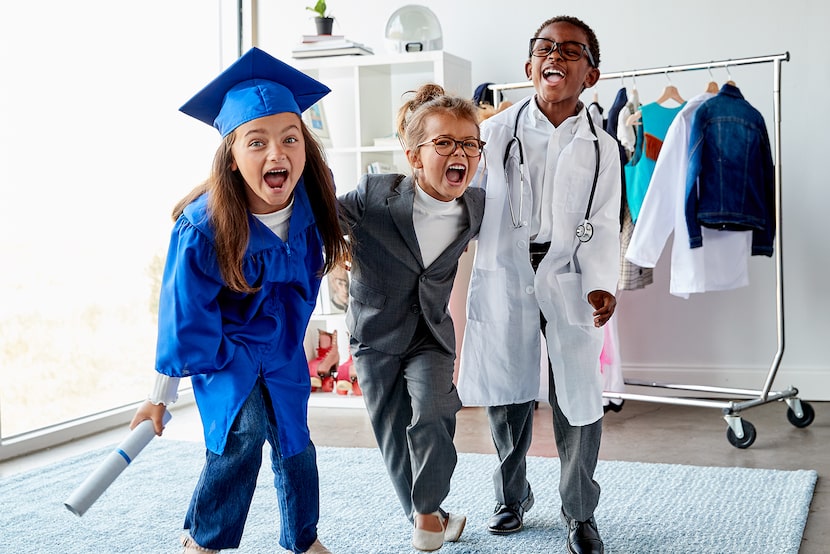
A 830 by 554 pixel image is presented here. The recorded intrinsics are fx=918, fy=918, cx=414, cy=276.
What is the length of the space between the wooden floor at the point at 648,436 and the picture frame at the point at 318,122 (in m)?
1.15

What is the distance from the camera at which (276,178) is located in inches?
68.1

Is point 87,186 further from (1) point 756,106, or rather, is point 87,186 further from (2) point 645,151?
(1) point 756,106

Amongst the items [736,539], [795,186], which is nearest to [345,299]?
[795,186]

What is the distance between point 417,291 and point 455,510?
692 millimetres

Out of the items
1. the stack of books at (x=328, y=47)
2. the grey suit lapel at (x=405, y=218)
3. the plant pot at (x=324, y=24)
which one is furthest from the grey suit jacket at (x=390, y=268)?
the plant pot at (x=324, y=24)

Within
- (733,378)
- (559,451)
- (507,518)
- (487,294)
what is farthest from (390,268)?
(733,378)

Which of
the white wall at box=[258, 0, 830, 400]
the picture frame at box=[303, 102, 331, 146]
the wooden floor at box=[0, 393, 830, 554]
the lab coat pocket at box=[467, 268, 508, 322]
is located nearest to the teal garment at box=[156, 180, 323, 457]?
the lab coat pocket at box=[467, 268, 508, 322]

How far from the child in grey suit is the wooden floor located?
2.10 ft

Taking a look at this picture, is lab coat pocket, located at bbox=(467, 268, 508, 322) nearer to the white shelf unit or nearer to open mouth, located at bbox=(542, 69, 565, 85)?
open mouth, located at bbox=(542, 69, 565, 85)

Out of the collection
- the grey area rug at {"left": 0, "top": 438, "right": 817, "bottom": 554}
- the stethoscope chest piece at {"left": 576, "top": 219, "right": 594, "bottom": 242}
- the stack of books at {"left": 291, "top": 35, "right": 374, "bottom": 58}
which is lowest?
the grey area rug at {"left": 0, "top": 438, "right": 817, "bottom": 554}

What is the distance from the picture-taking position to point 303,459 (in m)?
1.84

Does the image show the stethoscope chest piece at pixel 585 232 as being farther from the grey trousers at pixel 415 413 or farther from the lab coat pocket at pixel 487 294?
the grey trousers at pixel 415 413

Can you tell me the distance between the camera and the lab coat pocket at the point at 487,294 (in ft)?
6.91

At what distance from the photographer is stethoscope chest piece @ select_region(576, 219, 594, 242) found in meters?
2.05
